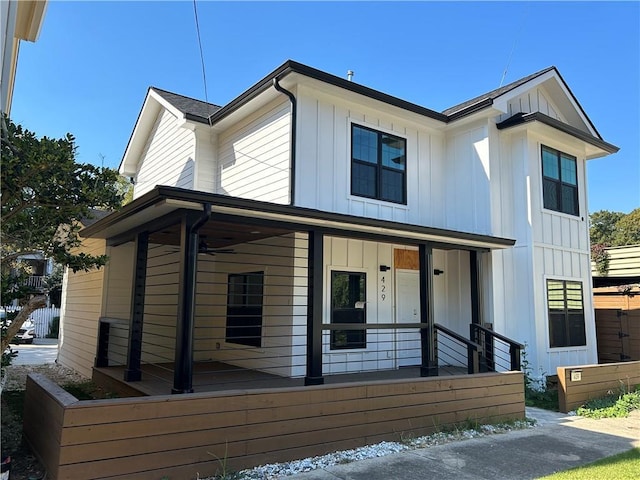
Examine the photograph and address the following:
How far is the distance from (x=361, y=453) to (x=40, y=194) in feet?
15.4

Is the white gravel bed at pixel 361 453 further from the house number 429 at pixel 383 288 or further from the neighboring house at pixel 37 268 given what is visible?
the neighboring house at pixel 37 268

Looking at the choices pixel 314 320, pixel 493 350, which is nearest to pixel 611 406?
pixel 493 350

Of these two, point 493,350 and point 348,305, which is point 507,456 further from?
point 348,305

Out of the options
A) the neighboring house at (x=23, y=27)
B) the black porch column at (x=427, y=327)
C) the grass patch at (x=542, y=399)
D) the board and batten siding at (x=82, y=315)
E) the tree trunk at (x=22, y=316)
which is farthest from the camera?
the board and batten siding at (x=82, y=315)

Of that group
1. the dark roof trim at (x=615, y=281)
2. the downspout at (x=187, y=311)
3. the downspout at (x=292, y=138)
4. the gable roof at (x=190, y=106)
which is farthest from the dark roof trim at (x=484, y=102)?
the dark roof trim at (x=615, y=281)

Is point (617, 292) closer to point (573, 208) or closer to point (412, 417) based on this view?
point (573, 208)

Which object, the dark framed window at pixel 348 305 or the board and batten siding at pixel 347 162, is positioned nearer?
the board and batten siding at pixel 347 162

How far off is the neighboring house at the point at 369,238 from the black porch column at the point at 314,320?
2.71 feet

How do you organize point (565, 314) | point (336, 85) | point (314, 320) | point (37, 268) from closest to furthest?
point (314, 320) → point (336, 85) → point (565, 314) → point (37, 268)

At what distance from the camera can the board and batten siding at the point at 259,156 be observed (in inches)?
345

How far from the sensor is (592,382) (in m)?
9.12

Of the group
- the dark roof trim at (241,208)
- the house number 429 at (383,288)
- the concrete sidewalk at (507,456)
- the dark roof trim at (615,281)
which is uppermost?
the dark roof trim at (241,208)

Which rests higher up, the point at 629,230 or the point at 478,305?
the point at 629,230

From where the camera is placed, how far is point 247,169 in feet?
32.6
